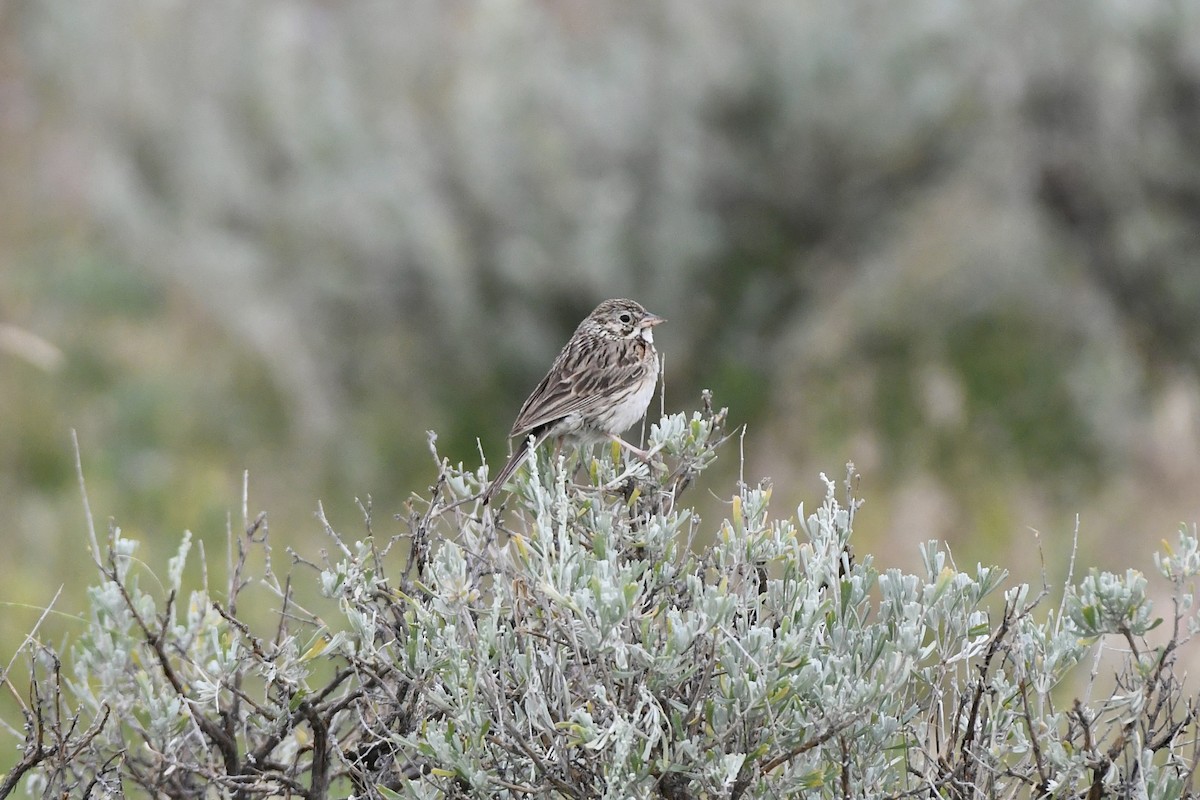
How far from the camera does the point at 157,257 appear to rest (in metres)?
11.1

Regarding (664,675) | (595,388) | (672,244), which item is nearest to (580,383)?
(595,388)

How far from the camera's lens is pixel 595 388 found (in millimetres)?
5871

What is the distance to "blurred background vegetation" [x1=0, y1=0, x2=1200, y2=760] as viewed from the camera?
10.3m

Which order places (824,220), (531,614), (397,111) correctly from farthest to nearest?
(397,111), (824,220), (531,614)

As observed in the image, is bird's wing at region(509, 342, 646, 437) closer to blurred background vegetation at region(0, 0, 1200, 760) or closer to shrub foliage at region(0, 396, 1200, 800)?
shrub foliage at region(0, 396, 1200, 800)

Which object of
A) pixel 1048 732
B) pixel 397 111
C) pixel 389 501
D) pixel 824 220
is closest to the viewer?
pixel 1048 732

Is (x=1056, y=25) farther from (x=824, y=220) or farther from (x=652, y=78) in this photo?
(x=652, y=78)

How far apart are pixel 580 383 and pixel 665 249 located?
18.6ft

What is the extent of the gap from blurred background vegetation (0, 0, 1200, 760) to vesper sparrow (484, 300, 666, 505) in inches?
142

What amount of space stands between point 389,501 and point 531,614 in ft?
24.0

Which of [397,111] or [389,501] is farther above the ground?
[397,111]

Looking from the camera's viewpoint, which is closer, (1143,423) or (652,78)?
(1143,423)

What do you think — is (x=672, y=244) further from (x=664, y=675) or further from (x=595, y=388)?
(x=664, y=675)

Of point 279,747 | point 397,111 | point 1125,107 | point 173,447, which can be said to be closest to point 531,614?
point 279,747
